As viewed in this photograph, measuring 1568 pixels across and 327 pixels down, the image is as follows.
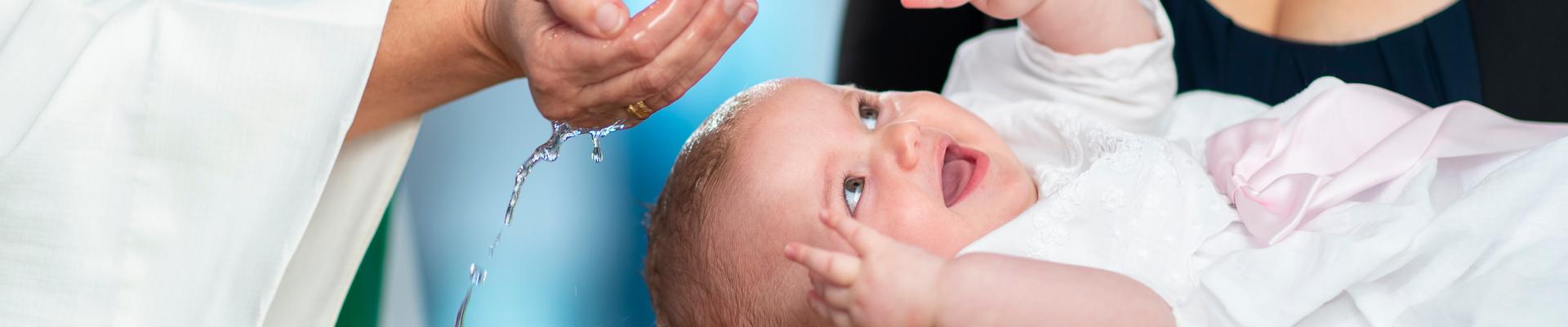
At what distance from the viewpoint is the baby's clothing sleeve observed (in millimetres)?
1342

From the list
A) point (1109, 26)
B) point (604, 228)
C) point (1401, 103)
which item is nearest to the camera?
point (1401, 103)

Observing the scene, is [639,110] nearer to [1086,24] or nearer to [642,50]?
[642,50]

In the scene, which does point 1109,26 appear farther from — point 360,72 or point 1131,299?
point 360,72

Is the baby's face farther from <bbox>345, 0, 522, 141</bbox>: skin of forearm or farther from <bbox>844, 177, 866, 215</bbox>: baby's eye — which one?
<bbox>345, 0, 522, 141</bbox>: skin of forearm

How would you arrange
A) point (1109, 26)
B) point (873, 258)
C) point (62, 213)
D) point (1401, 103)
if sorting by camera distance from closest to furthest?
point (873, 258), point (62, 213), point (1401, 103), point (1109, 26)

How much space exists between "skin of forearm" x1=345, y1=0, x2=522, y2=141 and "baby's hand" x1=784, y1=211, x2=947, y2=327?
46 cm

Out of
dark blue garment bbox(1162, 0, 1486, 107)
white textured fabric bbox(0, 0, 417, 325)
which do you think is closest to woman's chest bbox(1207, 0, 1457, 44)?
dark blue garment bbox(1162, 0, 1486, 107)

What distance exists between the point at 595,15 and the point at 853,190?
1.00ft

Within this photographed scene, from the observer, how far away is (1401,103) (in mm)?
1118

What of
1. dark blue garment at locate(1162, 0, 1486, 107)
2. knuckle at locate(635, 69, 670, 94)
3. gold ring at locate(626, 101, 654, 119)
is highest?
knuckle at locate(635, 69, 670, 94)

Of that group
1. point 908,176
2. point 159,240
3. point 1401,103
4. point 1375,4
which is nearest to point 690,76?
point 908,176

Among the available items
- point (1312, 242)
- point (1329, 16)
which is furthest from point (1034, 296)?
point (1329, 16)

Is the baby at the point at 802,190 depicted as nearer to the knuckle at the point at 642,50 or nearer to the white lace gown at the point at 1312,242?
the white lace gown at the point at 1312,242

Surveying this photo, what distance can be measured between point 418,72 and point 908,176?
1.65 feet
